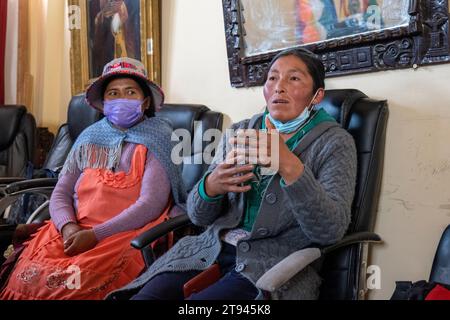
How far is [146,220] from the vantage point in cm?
163

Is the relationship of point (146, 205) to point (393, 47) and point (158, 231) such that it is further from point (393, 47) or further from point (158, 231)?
point (393, 47)

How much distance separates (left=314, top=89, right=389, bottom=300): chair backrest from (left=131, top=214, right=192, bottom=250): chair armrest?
49cm

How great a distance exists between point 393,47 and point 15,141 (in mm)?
2387

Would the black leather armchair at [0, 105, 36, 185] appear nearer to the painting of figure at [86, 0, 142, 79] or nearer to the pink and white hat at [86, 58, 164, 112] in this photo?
the painting of figure at [86, 0, 142, 79]

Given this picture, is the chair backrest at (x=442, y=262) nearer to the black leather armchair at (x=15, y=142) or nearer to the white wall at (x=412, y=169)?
the white wall at (x=412, y=169)

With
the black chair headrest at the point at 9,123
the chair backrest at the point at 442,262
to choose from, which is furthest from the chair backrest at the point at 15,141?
the chair backrest at the point at 442,262

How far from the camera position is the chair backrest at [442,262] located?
50.9 inches

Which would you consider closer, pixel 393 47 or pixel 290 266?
pixel 290 266

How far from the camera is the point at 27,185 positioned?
2064 millimetres

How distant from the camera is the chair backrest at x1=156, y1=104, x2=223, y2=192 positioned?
77.9 inches

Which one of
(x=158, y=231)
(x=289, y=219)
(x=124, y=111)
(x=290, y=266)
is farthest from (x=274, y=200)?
(x=124, y=111)

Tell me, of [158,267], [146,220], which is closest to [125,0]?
[146,220]

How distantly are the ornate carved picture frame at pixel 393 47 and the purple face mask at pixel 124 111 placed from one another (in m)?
0.56

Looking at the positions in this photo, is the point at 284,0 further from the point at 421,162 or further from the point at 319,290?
the point at 319,290
